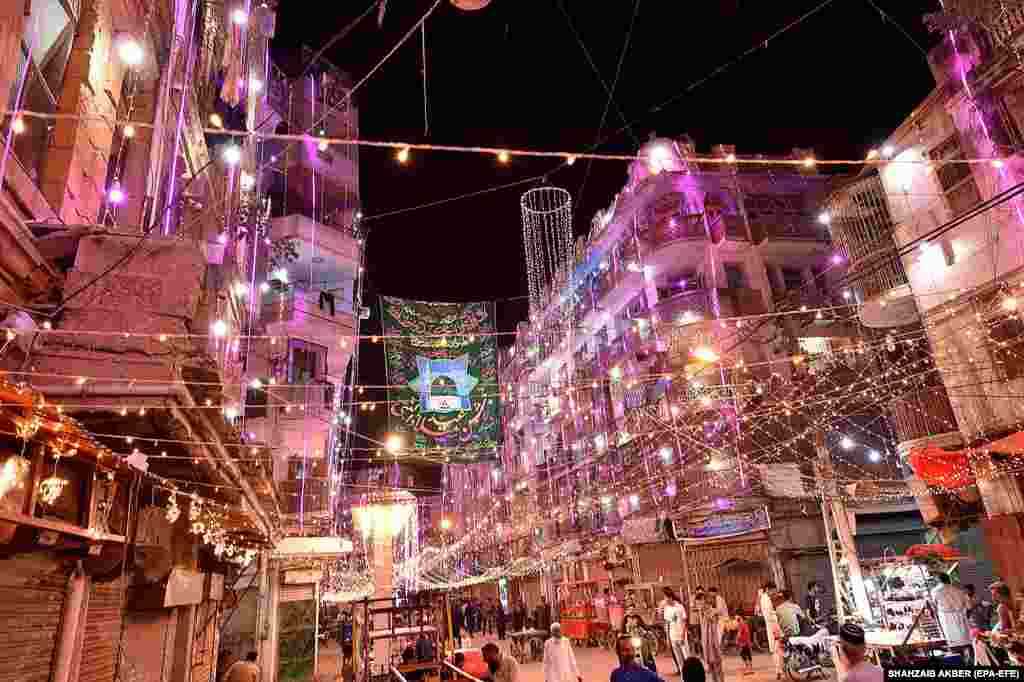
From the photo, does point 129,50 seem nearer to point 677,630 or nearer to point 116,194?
point 116,194

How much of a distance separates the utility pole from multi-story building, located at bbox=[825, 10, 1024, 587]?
2641 millimetres

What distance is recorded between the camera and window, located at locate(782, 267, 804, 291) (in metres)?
27.9

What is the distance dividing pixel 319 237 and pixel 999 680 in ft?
60.2

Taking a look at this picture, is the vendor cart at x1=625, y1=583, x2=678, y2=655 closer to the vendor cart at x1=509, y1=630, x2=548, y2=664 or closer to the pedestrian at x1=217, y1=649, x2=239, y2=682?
the vendor cart at x1=509, y1=630, x2=548, y2=664

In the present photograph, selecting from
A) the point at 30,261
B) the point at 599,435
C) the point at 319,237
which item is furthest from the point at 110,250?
the point at 599,435

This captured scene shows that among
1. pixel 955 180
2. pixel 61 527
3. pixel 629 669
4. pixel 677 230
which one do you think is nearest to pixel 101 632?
pixel 61 527

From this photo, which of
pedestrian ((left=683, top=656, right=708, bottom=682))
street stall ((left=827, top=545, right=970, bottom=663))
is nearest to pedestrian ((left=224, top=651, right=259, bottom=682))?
pedestrian ((left=683, top=656, right=708, bottom=682))

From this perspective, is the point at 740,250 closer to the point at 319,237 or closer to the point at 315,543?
the point at 319,237

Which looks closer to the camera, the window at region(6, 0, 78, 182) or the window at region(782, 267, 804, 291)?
the window at region(6, 0, 78, 182)

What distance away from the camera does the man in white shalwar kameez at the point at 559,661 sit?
29.5ft

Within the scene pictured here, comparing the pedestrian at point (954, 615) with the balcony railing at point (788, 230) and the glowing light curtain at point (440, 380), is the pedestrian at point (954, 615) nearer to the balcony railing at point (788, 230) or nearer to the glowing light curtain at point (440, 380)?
the glowing light curtain at point (440, 380)

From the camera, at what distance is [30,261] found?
5039mm

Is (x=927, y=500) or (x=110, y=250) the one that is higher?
(x=110, y=250)

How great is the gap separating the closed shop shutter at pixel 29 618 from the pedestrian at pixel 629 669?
16.8 feet
